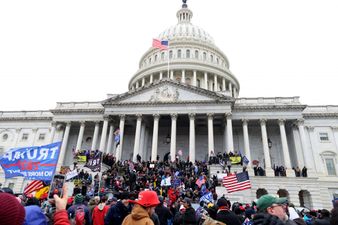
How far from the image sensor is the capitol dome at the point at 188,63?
187 feet

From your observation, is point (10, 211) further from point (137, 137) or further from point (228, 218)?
point (137, 137)

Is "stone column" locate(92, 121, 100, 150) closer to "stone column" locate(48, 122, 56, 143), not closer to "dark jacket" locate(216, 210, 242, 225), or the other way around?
"stone column" locate(48, 122, 56, 143)

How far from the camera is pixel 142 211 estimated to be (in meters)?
4.14

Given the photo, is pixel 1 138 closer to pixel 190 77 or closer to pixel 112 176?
pixel 112 176

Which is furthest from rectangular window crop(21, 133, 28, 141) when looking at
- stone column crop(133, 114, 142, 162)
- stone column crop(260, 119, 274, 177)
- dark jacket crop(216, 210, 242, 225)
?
dark jacket crop(216, 210, 242, 225)

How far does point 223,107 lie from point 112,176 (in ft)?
61.5

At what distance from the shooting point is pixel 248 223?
7156 mm

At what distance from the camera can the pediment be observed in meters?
36.6

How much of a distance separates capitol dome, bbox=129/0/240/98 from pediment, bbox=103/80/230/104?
14.0 m

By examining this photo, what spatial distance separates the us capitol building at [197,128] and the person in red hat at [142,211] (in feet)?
89.3

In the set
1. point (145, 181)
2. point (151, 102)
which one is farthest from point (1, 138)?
point (145, 181)

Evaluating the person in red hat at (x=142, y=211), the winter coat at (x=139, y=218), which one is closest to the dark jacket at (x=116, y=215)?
the person in red hat at (x=142, y=211)

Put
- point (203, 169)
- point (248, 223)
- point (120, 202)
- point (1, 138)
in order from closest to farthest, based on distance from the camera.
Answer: point (120, 202), point (248, 223), point (203, 169), point (1, 138)

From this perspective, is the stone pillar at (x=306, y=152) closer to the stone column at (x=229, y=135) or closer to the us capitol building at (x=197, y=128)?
the us capitol building at (x=197, y=128)
